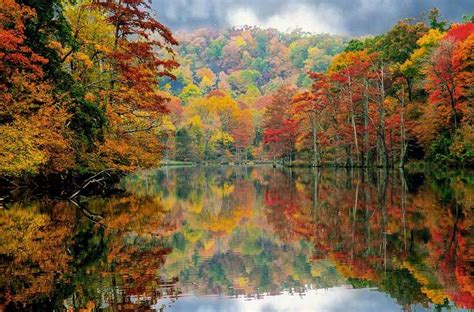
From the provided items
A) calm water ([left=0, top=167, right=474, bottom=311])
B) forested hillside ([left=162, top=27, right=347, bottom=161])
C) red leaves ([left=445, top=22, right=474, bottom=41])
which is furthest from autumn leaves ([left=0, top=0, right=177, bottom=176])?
forested hillside ([left=162, top=27, right=347, bottom=161])

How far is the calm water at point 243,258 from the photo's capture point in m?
6.36

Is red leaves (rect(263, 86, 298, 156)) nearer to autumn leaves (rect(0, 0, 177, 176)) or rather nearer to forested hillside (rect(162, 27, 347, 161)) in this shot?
A: forested hillside (rect(162, 27, 347, 161))

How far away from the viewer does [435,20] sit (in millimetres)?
47312

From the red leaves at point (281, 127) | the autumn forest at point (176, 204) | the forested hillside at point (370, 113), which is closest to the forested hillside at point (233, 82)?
the forested hillside at point (370, 113)

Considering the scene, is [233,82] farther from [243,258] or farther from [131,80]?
[243,258]

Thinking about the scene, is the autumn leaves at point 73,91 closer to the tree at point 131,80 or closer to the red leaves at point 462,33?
the tree at point 131,80

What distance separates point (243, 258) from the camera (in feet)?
29.6

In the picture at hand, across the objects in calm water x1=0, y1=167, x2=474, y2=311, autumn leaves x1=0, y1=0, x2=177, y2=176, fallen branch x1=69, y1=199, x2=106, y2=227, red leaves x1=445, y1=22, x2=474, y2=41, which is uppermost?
red leaves x1=445, y1=22, x2=474, y2=41

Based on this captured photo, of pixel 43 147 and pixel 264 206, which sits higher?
pixel 43 147

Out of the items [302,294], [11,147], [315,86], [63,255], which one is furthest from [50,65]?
[315,86]

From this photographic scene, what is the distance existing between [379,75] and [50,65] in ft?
90.9

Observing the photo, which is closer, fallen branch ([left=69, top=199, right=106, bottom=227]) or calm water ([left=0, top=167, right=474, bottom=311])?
calm water ([left=0, top=167, right=474, bottom=311])

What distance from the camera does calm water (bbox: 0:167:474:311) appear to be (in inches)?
250

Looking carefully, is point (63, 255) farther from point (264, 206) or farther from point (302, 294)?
point (264, 206)
